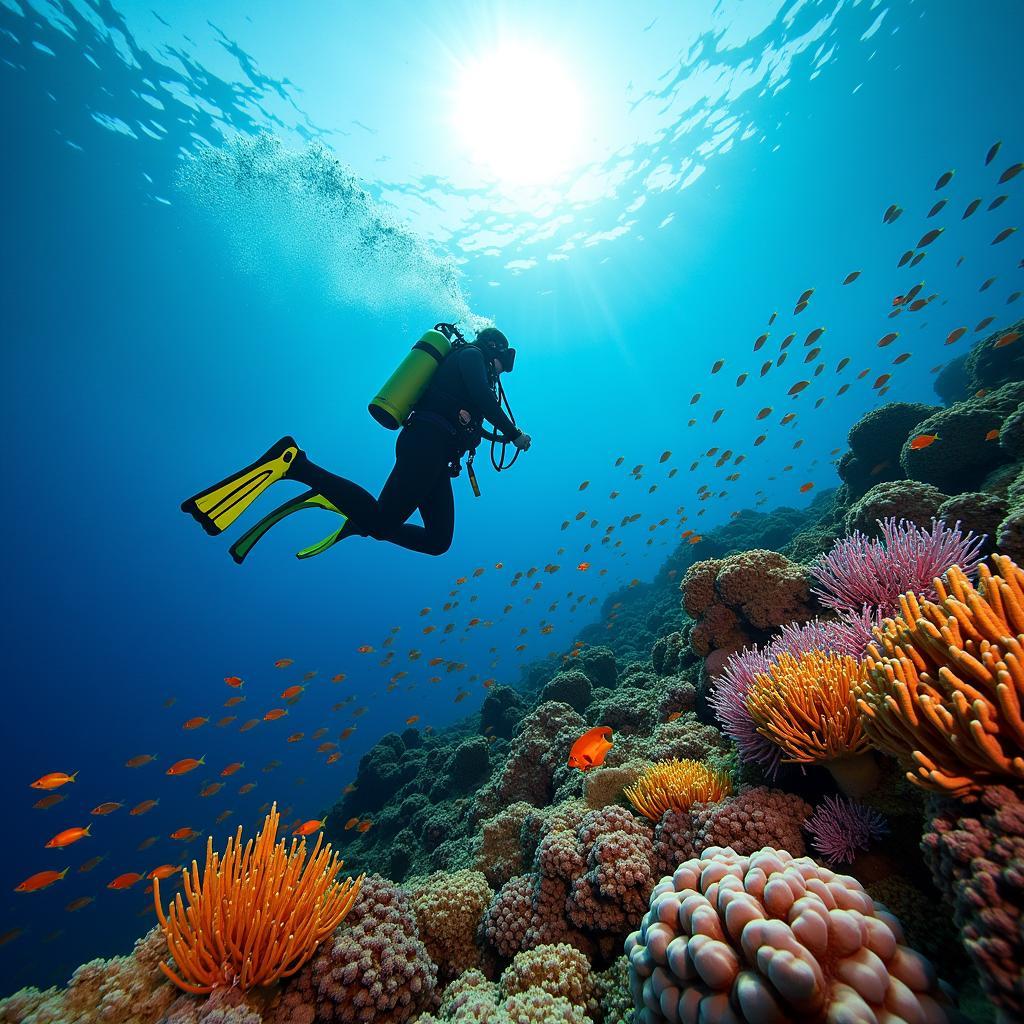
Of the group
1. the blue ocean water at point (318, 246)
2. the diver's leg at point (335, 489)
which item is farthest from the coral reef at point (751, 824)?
the blue ocean water at point (318, 246)

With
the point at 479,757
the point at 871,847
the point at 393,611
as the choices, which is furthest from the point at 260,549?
the point at 871,847

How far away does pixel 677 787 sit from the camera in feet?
12.0

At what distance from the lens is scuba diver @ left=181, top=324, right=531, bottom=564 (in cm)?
513

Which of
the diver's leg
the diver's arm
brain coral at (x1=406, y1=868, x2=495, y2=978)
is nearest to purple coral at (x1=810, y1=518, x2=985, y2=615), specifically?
the diver's arm

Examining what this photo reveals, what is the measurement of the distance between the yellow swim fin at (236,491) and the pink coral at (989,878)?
5022 millimetres

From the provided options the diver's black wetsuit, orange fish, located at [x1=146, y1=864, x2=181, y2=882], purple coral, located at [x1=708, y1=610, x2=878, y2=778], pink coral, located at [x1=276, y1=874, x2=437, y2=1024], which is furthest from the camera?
the diver's black wetsuit

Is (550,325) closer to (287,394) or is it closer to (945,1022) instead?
(287,394)

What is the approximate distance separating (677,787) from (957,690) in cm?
285

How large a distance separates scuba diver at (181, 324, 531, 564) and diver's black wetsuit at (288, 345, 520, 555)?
0.04 ft

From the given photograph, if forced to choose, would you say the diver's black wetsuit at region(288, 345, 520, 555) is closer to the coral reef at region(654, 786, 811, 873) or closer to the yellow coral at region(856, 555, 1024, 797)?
the coral reef at region(654, 786, 811, 873)

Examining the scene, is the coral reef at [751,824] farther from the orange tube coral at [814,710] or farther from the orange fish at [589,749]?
the orange fish at [589,749]

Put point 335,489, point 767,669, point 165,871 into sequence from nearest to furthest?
point 767,669
point 335,489
point 165,871

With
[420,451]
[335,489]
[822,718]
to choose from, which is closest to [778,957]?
[822,718]

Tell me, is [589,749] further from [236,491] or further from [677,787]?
[236,491]
